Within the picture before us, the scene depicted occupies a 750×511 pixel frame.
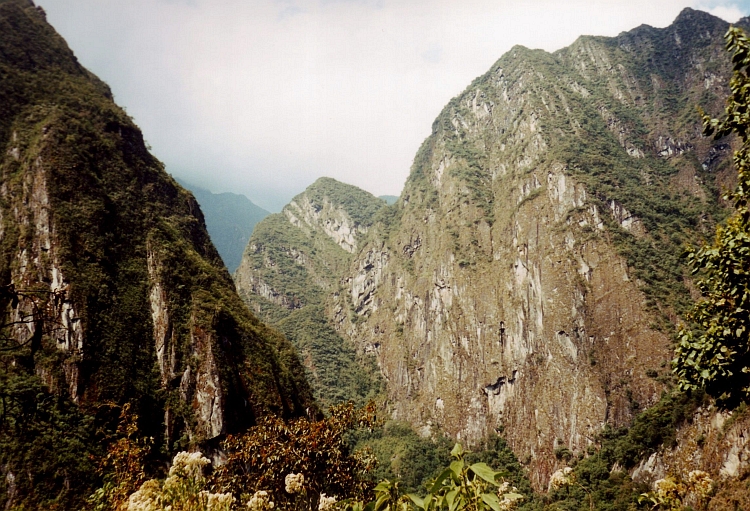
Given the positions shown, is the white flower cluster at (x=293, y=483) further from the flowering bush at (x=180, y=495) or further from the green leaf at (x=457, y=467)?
the green leaf at (x=457, y=467)

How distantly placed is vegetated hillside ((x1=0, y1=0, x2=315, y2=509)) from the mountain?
2725 inches

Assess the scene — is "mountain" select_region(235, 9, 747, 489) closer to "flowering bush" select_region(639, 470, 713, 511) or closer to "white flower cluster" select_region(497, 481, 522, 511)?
"flowering bush" select_region(639, 470, 713, 511)

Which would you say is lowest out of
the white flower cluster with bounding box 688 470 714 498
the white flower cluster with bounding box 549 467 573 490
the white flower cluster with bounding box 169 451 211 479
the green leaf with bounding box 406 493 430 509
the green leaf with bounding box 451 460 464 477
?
the white flower cluster with bounding box 549 467 573 490

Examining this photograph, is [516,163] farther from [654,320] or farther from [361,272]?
[361,272]

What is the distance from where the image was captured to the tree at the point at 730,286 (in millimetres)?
5852

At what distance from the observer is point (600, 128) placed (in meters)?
141

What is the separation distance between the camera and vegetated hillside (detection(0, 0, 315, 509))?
33844 millimetres

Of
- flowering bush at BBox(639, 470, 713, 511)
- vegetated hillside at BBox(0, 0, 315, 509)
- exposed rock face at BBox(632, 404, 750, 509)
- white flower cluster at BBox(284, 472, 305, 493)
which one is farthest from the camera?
exposed rock face at BBox(632, 404, 750, 509)

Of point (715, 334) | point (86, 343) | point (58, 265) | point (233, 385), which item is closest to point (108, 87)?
point (58, 265)

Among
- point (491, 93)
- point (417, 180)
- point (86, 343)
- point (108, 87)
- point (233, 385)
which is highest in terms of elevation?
point (491, 93)

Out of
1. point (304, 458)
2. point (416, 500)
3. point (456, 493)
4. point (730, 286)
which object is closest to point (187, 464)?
point (304, 458)

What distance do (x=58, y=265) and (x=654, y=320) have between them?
4053 inches

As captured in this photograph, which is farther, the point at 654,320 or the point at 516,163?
the point at 516,163

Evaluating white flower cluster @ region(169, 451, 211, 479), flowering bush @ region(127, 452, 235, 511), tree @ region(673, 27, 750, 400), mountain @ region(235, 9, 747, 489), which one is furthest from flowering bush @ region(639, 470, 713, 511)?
mountain @ region(235, 9, 747, 489)
